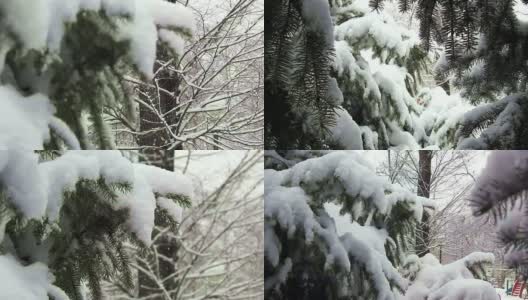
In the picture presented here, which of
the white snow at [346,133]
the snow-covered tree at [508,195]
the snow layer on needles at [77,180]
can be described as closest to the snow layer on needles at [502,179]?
the snow-covered tree at [508,195]

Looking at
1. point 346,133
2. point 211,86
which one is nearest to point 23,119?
point 211,86

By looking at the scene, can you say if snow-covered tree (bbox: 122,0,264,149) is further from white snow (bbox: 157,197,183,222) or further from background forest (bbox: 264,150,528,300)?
white snow (bbox: 157,197,183,222)

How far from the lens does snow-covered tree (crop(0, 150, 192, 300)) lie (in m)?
0.79

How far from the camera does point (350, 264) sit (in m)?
1.20

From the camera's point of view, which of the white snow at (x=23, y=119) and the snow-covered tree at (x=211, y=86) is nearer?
the white snow at (x=23, y=119)

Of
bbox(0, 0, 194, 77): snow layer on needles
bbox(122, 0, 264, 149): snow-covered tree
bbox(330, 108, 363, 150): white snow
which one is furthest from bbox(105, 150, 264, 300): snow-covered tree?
Answer: bbox(0, 0, 194, 77): snow layer on needles

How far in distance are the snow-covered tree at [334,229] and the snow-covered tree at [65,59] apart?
0.41 m

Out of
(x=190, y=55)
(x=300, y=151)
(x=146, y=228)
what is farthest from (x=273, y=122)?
(x=146, y=228)

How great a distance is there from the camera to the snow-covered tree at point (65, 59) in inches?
33.7

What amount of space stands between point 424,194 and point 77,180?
2.41 ft

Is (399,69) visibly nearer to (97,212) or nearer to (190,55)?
(190,55)

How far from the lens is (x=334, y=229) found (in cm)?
119

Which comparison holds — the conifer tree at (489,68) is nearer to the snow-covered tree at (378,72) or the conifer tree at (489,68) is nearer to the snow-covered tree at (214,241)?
the snow-covered tree at (378,72)

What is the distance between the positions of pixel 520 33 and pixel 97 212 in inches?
36.0
